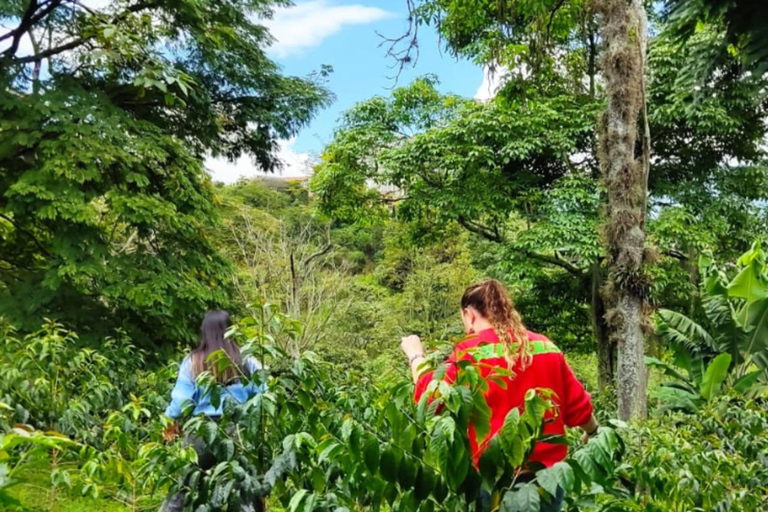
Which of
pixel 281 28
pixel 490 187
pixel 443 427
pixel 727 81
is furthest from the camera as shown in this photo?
pixel 490 187

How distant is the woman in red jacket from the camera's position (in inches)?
62.0

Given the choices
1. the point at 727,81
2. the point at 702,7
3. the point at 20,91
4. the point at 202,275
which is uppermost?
the point at 20,91

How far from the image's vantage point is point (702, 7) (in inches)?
52.1

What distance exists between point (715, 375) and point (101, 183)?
22.2 feet

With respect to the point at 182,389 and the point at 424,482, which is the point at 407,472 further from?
the point at 182,389

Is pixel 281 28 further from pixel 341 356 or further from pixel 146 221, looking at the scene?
pixel 341 356

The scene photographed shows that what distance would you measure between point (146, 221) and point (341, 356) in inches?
393

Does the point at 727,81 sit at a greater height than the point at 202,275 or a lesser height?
greater

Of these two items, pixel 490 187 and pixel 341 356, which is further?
pixel 341 356

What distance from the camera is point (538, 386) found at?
5.49ft

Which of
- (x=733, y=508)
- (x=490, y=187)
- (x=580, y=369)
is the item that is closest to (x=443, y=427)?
(x=733, y=508)

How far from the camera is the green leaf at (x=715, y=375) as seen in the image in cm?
539

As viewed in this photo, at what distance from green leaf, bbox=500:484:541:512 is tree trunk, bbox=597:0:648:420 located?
5076 mm

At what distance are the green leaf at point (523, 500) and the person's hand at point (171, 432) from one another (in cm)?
193
